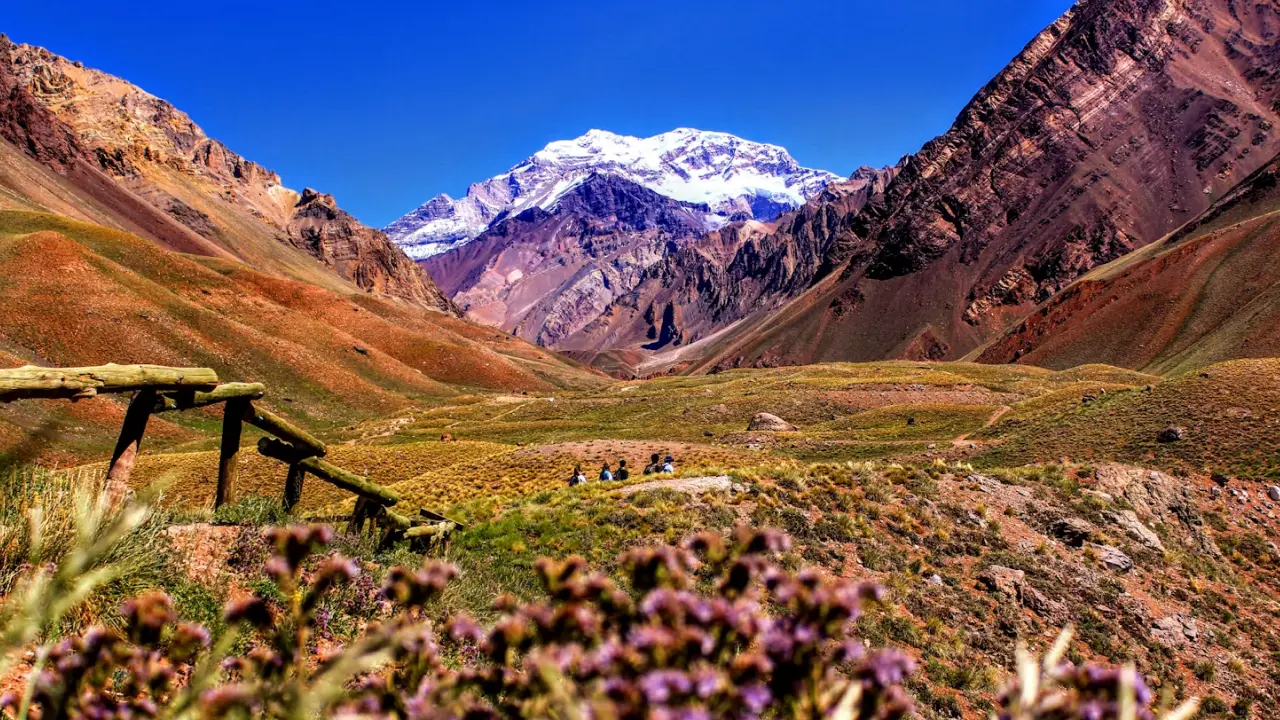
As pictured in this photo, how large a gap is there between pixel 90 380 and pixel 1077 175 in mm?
214961

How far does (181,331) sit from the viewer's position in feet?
199

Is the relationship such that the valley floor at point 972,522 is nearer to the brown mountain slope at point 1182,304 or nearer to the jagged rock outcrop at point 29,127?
Result: the brown mountain slope at point 1182,304

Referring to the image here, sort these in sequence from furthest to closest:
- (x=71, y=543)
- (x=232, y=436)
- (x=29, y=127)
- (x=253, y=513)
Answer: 1. (x=29, y=127)
2. (x=232, y=436)
3. (x=253, y=513)
4. (x=71, y=543)

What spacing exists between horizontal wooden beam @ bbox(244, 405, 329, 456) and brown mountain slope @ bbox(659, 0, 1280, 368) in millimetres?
169997

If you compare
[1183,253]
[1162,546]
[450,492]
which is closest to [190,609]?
[450,492]

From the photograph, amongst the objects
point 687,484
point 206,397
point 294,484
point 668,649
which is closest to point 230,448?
point 294,484

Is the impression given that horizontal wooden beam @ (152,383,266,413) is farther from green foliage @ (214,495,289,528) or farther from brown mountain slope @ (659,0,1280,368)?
brown mountain slope @ (659,0,1280,368)

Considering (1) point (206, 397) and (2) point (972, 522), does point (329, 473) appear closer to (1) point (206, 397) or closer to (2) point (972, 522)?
(1) point (206, 397)

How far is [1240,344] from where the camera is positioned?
78.9 metres

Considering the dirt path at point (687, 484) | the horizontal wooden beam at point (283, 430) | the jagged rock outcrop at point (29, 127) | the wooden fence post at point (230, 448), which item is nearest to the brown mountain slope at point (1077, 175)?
the dirt path at point (687, 484)

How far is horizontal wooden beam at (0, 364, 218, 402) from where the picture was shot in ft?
23.6

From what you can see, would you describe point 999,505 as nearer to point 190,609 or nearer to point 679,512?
point 679,512

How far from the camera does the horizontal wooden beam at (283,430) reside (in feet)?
37.9

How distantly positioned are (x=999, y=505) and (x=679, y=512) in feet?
34.7
